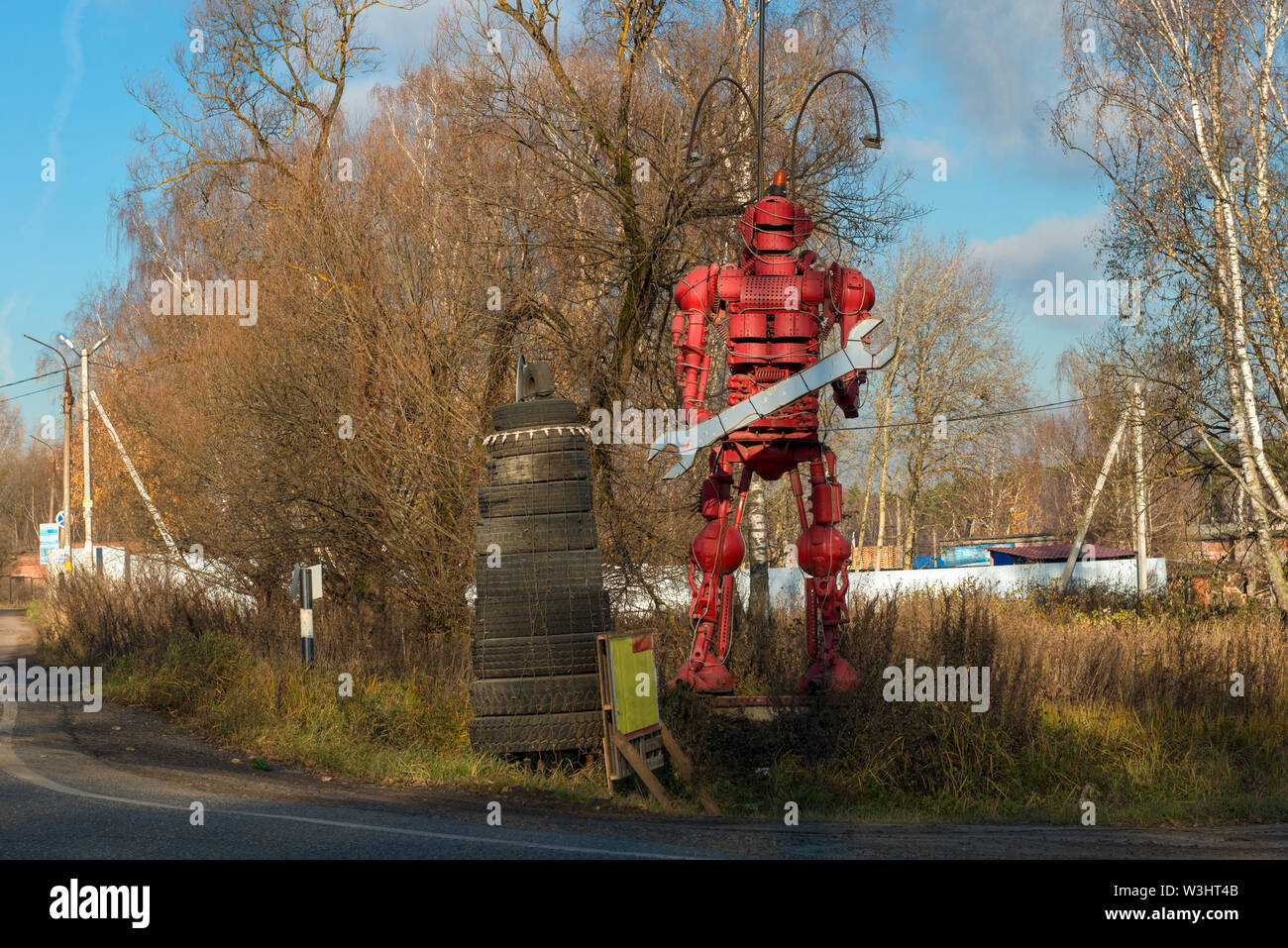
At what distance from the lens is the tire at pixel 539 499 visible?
387 inches

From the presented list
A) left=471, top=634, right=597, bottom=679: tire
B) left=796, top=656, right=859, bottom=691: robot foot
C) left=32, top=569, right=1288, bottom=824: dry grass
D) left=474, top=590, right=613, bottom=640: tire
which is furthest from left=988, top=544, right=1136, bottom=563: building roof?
left=471, top=634, right=597, bottom=679: tire

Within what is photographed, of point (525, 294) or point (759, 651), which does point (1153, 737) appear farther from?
point (525, 294)

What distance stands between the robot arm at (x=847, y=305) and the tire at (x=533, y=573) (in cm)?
253

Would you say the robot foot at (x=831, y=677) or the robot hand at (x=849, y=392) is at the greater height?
the robot hand at (x=849, y=392)

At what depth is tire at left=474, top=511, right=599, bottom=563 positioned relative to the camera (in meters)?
9.77

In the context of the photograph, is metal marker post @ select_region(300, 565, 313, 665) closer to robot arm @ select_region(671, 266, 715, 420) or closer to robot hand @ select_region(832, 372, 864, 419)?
robot arm @ select_region(671, 266, 715, 420)

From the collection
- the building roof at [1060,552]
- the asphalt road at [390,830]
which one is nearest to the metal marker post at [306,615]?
the asphalt road at [390,830]

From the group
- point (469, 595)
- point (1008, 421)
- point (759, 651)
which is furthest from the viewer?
point (1008, 421)

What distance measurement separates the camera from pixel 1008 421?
4275 centimetres

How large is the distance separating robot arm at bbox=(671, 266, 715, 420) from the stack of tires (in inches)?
40.6

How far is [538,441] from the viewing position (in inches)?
389

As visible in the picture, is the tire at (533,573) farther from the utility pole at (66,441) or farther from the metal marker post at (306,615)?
the utility pole at (66,441)
